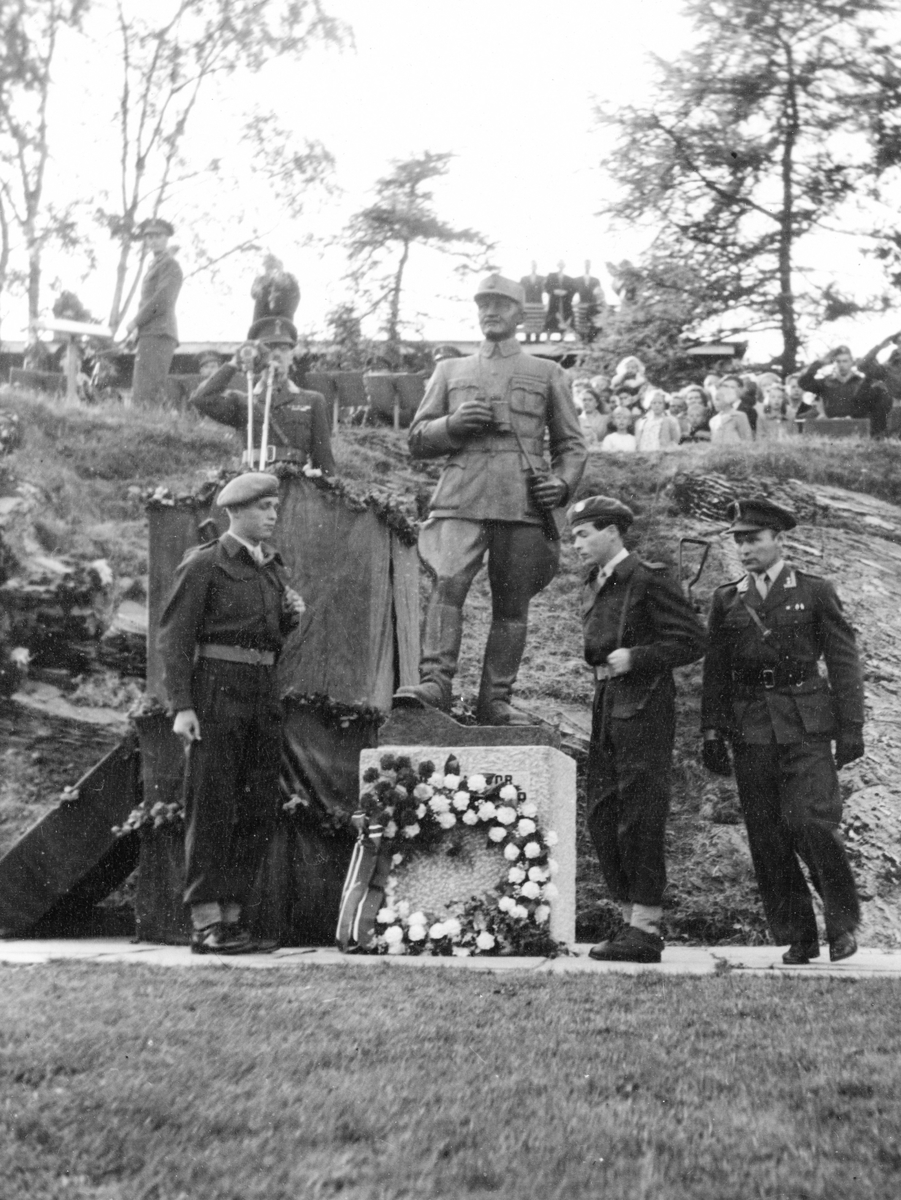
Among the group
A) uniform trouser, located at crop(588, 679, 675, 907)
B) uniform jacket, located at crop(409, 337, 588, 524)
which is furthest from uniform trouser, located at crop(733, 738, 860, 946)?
uniform jacket, located at crop(409, 337, 588, 524)

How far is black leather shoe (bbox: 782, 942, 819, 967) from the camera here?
6.77 m

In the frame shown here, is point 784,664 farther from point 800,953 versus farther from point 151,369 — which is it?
point 151,369

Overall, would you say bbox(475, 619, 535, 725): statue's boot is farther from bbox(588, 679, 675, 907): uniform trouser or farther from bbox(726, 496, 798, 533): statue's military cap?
bbox(726, 496, 798, 533): statue's military cap

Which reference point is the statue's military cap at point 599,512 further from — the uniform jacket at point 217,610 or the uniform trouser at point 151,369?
the uniform trouser at point 151,369

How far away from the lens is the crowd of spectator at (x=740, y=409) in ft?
53.5

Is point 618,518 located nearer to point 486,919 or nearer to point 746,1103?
point 486,919

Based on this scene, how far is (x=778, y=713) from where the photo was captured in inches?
277

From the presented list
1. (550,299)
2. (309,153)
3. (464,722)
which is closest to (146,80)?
(309,153)

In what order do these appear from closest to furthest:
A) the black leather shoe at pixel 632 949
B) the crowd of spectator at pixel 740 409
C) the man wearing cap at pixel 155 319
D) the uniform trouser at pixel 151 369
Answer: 1. the black leather shoe at pixel 632 949
2. the man wearing cap at pixel 155 319
3. the crowd of spectator at pixel 740 409
4. the uniform trouser at pixel 151 369

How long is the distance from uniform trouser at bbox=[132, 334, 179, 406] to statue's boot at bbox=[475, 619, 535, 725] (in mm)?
9855

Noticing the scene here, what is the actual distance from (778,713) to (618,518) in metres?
1.08

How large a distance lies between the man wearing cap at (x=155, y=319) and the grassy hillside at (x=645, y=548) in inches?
29.2

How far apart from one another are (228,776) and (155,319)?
10076mm

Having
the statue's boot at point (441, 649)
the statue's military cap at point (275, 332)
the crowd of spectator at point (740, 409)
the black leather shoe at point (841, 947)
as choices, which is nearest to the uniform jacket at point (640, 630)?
the statue's boot at point (441, 649)
